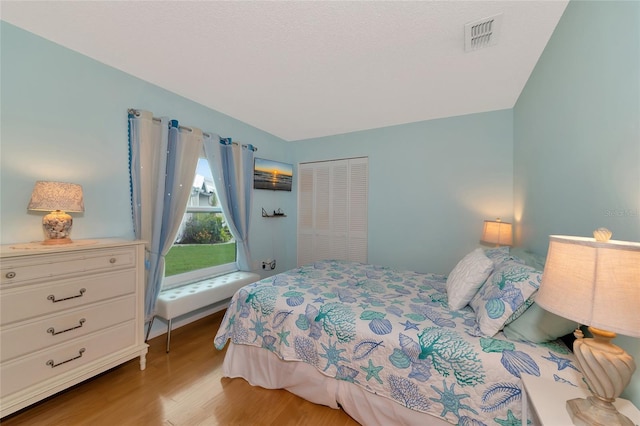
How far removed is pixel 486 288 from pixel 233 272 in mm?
2798

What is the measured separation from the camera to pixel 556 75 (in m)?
1.54

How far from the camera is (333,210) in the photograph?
3732 mm

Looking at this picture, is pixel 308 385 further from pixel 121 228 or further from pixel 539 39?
pixel 539 39

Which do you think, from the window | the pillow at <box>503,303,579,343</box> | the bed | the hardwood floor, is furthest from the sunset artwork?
the pillow at <box>503,303,579,343</box>

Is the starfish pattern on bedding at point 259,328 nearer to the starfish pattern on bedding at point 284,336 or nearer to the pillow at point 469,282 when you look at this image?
the starfish pattern on bedding at point 284,336

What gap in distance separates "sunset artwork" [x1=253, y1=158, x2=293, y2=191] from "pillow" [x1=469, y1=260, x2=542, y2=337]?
3.01 m

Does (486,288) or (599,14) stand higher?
(599,14)

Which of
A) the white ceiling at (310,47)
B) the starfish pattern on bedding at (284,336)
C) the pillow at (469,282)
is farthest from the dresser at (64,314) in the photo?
the pillow at (469,282)

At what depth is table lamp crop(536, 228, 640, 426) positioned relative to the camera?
25.2 inches

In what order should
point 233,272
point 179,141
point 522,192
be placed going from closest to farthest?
point 522,192
point 179,141
point 233,272

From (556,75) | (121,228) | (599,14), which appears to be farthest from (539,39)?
(121,228)

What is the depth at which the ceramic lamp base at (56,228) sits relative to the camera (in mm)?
1618

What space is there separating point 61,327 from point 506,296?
270 cm

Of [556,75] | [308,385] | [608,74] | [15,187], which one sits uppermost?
[556,75]
